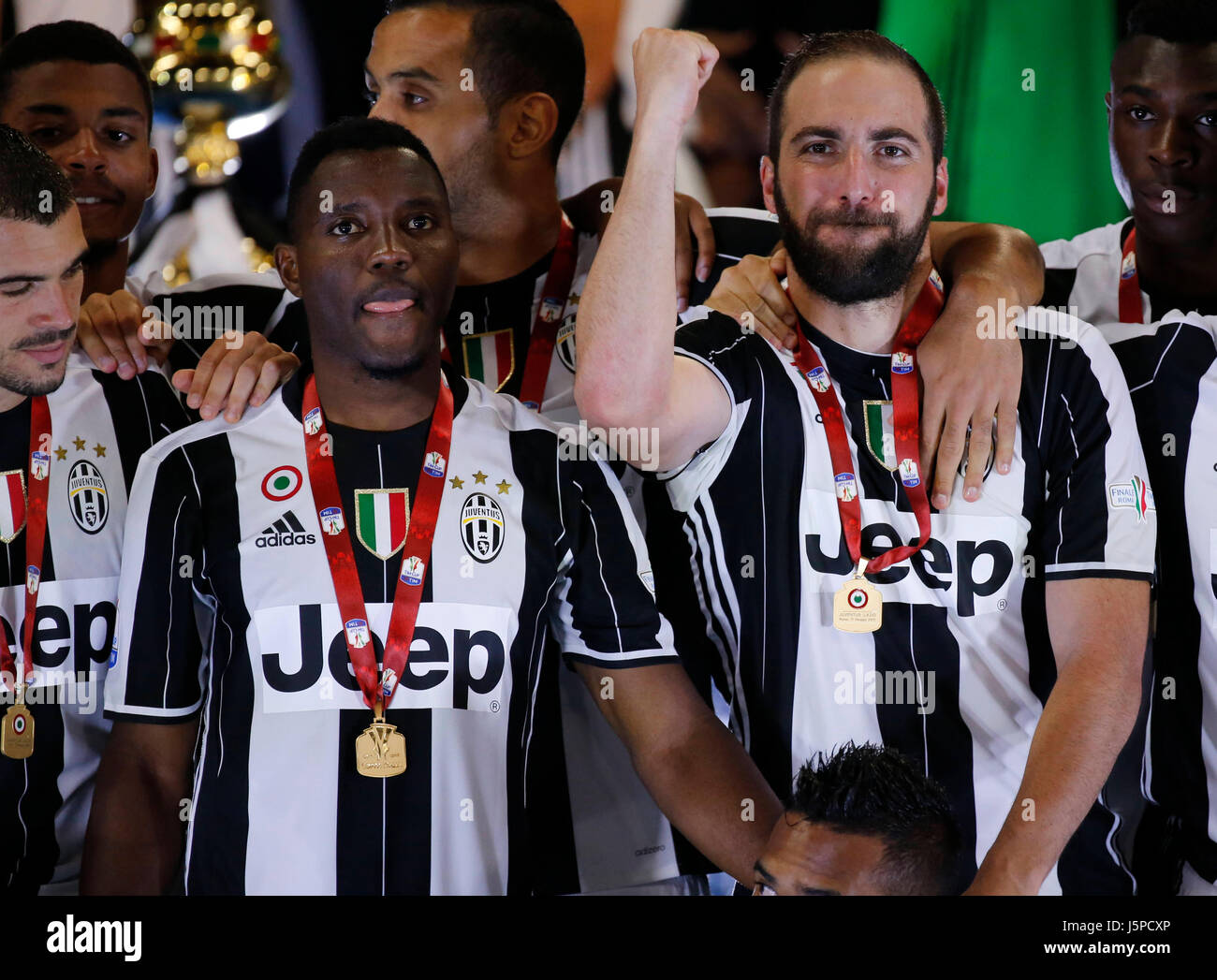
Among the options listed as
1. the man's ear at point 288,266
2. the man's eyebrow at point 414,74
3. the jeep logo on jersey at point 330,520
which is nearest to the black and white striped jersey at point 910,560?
the jeep logo on jersey at point 330,520

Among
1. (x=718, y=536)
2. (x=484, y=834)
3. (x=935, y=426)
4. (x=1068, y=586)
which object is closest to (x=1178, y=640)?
(x=1068, y=586)

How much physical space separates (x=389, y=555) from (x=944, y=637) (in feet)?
3.44

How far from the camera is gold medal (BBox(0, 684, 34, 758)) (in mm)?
2533

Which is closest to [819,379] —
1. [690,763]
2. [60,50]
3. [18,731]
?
[690,763]

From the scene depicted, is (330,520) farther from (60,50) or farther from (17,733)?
(60,50)

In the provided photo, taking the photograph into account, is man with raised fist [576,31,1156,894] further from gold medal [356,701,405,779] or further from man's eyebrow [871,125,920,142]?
gold medal [356,701,405,779]

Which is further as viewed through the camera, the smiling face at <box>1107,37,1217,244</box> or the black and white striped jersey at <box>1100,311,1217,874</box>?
the smiling face at <box>1107,37,1217,244</box>

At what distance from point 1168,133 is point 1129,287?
355mm

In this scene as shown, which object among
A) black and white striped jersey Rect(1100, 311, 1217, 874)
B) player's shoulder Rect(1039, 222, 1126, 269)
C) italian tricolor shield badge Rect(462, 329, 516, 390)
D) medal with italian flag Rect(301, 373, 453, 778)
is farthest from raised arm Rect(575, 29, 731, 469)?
player's shoulder Rect(1039, 222, 1126, 269)

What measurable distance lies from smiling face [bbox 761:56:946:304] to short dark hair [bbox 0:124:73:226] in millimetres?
1386

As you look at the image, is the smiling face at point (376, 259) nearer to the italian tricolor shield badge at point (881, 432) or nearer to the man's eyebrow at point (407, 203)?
the man's eyebrow at point (407, 203)

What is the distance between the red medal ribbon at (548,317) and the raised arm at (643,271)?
1.98 feet

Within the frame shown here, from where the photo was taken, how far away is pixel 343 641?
2.43 meters
